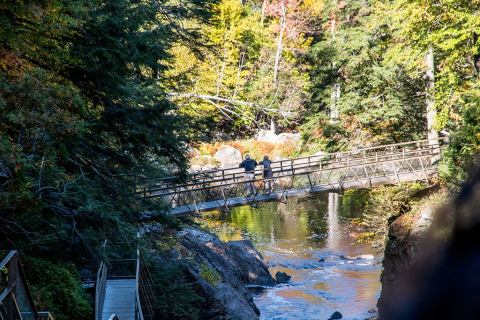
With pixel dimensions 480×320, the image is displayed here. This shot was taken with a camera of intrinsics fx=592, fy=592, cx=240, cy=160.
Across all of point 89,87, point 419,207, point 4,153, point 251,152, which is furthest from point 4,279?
point 251,152

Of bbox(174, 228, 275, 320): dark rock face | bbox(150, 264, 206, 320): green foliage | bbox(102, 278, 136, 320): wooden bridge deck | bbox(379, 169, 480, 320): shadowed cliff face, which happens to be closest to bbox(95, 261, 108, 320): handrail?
bbox(102, 278, 136, 320): wooden bridge deck

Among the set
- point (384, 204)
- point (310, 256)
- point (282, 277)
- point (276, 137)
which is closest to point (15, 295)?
point (282, 277)

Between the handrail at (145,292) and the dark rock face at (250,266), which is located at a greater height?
the dark rock face at (250,266)

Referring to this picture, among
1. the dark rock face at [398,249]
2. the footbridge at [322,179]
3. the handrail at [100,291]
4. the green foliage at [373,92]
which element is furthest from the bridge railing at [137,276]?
the green foliage at [373,92]

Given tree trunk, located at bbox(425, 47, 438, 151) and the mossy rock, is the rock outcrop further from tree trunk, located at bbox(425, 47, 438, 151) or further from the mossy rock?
the mossy rock

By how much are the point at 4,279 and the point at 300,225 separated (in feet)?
84.9

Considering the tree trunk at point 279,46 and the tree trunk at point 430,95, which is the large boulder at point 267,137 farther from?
the tree trunk at point 430,95

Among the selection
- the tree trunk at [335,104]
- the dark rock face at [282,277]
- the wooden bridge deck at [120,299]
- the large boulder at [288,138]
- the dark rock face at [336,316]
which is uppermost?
the large boulder at [288,138]

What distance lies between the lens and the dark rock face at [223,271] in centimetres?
1538

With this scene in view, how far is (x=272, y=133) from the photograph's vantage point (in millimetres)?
42906

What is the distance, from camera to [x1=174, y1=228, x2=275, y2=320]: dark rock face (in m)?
15.4

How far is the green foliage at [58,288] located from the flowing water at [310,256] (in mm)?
10540

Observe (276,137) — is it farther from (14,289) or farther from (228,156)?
(14,289)

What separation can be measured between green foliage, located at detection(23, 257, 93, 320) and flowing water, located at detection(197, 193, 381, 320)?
10.5 meters
